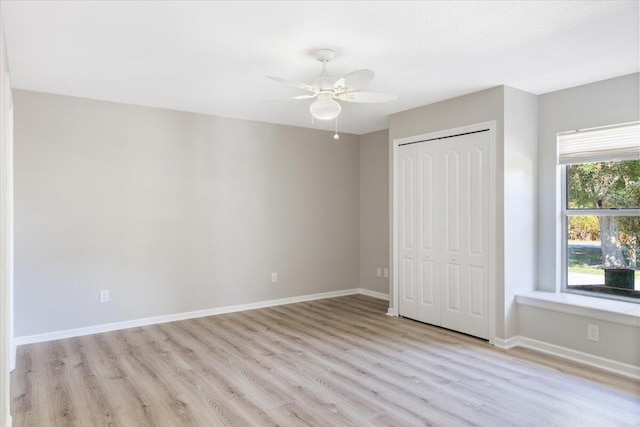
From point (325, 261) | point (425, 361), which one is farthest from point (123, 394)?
point (325, 261)

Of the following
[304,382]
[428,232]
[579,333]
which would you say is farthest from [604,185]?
[304,382]

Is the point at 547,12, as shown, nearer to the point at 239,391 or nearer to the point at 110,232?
the point at 239,391

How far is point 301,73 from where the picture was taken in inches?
139

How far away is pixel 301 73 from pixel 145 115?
2.10 metres

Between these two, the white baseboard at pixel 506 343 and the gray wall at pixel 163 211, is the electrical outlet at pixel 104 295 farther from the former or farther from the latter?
the white baseboard at pixel 506 343

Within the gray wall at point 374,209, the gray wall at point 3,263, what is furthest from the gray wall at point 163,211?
the gray wall at point 3,263

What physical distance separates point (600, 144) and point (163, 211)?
452cm

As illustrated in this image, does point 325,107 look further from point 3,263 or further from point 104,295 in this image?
point 104,295

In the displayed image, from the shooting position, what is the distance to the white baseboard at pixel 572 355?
129 inches

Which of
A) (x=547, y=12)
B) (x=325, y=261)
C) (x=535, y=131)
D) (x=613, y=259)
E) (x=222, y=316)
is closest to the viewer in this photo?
(x=547, y=12)

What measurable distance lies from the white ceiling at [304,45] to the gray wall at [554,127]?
0.15 m

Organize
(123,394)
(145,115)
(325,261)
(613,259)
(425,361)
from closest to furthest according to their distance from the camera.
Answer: (123,394), (425,361), (613,259), (145,115), (325,261)

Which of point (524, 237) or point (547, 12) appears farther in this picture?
point (524, 237)

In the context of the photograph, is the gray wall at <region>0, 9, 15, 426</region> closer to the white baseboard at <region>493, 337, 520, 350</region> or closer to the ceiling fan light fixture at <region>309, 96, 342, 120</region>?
the ceiling fan light fixture at <region>309, 96, 342, 120</region>
